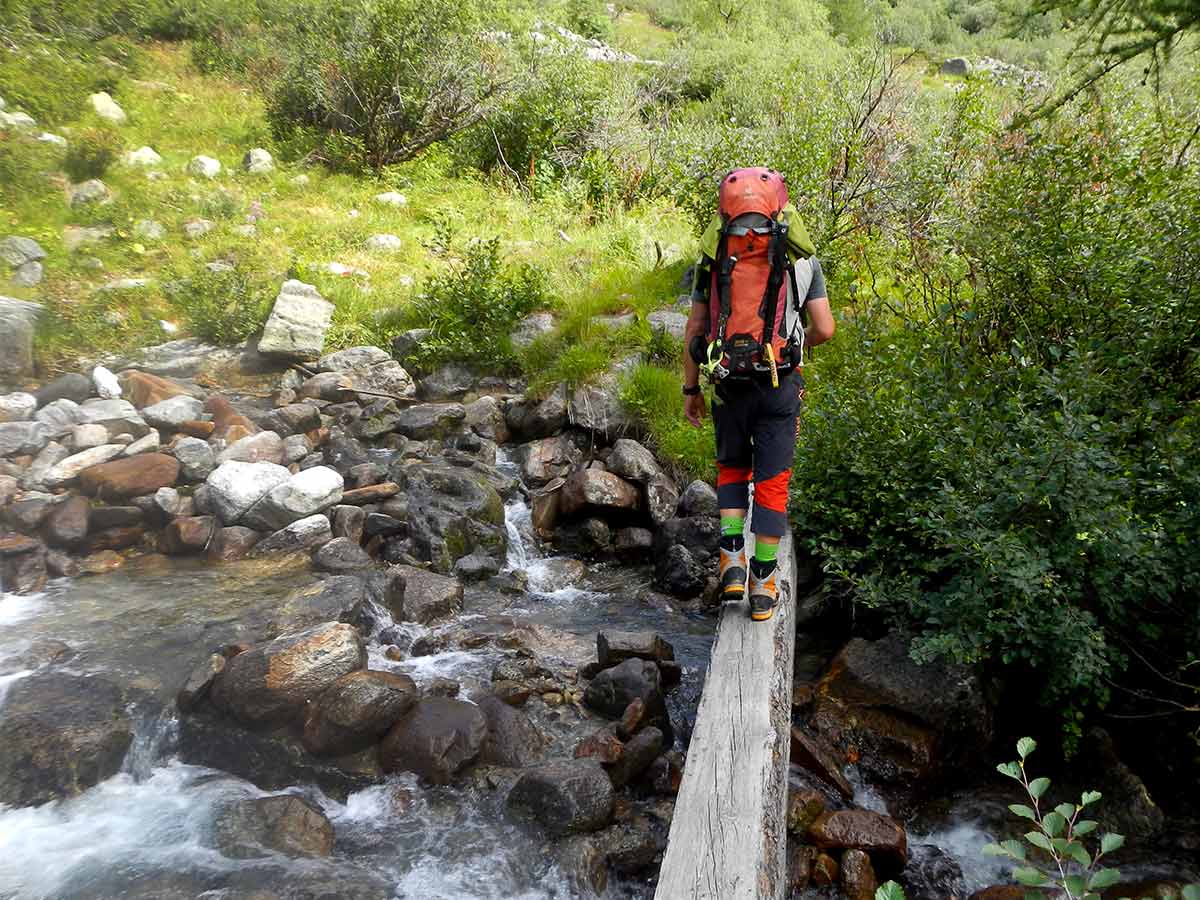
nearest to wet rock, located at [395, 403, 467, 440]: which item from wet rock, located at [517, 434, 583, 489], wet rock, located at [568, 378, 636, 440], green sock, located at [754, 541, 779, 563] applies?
wet rock, located at [517, 434, 583, 489]

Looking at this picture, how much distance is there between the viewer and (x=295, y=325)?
35.2 ft

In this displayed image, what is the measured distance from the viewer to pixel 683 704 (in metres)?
5.30

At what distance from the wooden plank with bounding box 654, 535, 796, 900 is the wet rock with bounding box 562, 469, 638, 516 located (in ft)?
10.8

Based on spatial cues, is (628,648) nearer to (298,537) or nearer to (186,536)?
(298,537)

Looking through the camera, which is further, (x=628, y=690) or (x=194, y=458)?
(x=194, y=458)

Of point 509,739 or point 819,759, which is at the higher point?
point 819,759

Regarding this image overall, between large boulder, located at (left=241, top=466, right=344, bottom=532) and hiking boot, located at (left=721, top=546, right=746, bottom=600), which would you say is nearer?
hiking boot, located at (left=721, top=546, right=746, bottom=600)

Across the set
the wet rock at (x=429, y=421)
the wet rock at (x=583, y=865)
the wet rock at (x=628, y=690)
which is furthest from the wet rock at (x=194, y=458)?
the wet rock at (x=583, y=865)

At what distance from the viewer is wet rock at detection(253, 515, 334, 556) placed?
7.24 m

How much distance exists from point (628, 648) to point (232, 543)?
414cm

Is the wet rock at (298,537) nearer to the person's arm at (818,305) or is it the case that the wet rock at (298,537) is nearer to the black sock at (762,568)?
the black sock at (762,568)

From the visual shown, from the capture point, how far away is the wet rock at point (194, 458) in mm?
7871

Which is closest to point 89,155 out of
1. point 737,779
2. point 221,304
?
point 221,304

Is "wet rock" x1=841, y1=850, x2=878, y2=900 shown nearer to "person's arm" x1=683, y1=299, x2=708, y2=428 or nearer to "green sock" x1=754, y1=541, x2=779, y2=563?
"green sock" x1=754, y1=541, x2=779, y2=563
